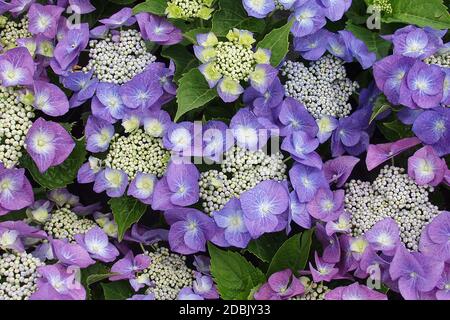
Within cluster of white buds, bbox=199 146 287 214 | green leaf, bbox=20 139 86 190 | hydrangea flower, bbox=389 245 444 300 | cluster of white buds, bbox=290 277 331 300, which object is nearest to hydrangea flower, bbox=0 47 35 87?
green leaf, bbox=20 139 86 190

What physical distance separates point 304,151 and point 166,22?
34 centimetres

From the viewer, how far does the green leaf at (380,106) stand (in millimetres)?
1544

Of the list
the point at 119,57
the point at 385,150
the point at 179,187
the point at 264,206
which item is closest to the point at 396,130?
the point at 385,150

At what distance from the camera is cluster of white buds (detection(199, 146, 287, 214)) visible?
4.96 ft

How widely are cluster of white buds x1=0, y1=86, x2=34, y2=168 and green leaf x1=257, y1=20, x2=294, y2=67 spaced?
1.37 ft

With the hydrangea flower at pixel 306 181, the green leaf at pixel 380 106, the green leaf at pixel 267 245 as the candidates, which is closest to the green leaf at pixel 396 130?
the green leaf at pixel 380 106

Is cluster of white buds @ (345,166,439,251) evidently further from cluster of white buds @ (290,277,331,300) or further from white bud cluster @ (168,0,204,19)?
white bud cluster @ (168,0,204,19)

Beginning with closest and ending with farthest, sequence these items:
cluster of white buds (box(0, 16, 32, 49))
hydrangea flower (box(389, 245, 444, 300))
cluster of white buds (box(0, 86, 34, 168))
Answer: hydrangea flower (box(389, 245, 444, 300)), cluster of white buds (box(0, 86, 34, 168)), cluster of white buds (box(0, 16, 32, 49))

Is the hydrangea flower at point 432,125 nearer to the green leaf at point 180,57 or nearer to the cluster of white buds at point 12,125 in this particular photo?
the green leaf at point 180,57

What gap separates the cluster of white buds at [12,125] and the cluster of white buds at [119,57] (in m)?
0.13

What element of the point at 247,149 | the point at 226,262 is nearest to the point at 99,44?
the point at 247,149

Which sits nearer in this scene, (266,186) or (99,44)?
(266,186)
